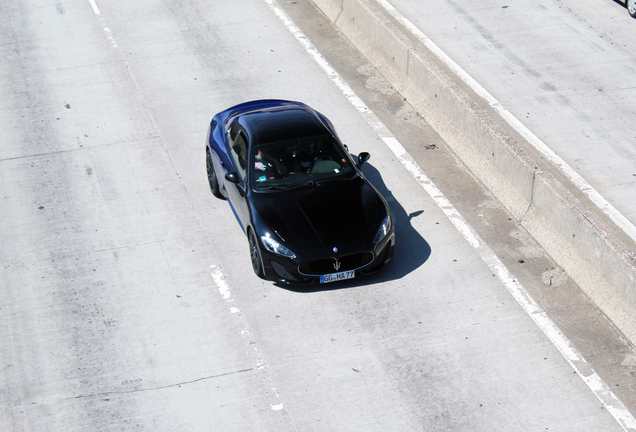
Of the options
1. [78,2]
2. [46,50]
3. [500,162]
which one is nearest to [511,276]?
[500,162]

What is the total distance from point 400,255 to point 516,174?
201cm

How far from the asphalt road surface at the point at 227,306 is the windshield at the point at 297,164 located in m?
0.98

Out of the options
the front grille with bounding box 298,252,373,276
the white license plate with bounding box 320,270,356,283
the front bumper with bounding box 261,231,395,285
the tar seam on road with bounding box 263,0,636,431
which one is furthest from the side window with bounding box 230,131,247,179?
the tar seam on road with bounding box 263,0,636,431

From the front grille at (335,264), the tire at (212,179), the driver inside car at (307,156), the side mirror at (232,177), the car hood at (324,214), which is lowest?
the tire at (212,179)

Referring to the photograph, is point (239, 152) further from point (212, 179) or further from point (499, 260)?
point (499, 260)

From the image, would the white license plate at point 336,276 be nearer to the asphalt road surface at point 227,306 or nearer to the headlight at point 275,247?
the asphalt road surface at point 227,306

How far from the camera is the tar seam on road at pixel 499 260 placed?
7.65 metres

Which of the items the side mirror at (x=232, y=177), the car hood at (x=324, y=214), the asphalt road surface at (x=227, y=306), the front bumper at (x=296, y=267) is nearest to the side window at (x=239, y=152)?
the side mirror at (x=232, y=177)

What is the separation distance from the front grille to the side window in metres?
1.65

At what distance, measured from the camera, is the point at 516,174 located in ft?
34.0

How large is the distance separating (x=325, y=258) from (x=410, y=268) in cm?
134

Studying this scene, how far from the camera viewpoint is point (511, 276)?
30.8 ft

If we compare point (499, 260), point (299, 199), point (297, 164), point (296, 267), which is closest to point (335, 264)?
point (296, 267)

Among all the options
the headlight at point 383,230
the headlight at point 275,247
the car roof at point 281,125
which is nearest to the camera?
the headlight at point 275,247
